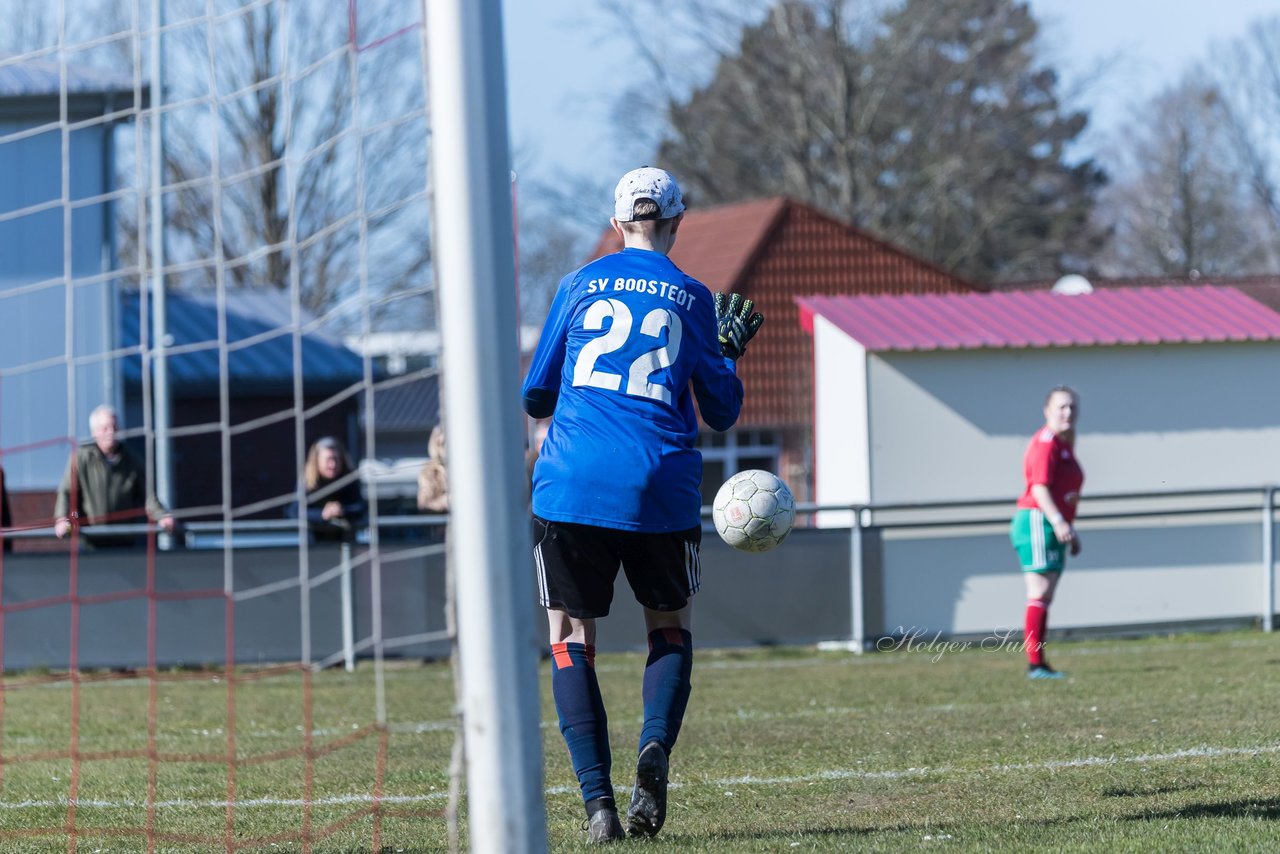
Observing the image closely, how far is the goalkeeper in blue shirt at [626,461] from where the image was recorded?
4898 mm

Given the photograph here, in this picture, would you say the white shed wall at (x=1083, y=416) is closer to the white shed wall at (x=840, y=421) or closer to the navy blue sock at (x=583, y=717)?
the white shed wall at (x=840, y=421)

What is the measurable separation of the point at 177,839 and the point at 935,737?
3464mm

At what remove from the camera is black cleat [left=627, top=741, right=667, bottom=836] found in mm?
4781

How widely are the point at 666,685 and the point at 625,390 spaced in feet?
2.98

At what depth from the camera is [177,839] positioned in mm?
5262

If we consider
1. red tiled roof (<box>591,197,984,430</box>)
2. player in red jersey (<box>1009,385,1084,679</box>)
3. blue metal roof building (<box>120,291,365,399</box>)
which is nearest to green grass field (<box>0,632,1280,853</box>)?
player in red jersey (<box>1009,385,1084,679</box>)

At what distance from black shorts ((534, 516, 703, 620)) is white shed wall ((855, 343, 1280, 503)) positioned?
31.4 feet

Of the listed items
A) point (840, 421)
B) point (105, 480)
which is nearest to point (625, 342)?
point (105, 480)

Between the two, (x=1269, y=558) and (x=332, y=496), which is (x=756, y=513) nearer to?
(x=332, y=496)

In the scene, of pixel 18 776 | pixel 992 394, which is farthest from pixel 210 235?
pixel 18 776

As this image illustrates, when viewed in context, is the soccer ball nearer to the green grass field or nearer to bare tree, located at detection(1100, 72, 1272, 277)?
the green grass field

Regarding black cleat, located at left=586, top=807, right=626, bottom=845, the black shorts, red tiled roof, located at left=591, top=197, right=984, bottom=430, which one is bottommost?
black cleat, located at left=586, top=807, right=626, bottom=845

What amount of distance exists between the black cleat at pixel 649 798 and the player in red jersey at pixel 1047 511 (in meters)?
5.71

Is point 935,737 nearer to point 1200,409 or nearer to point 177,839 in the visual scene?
point 177,839
